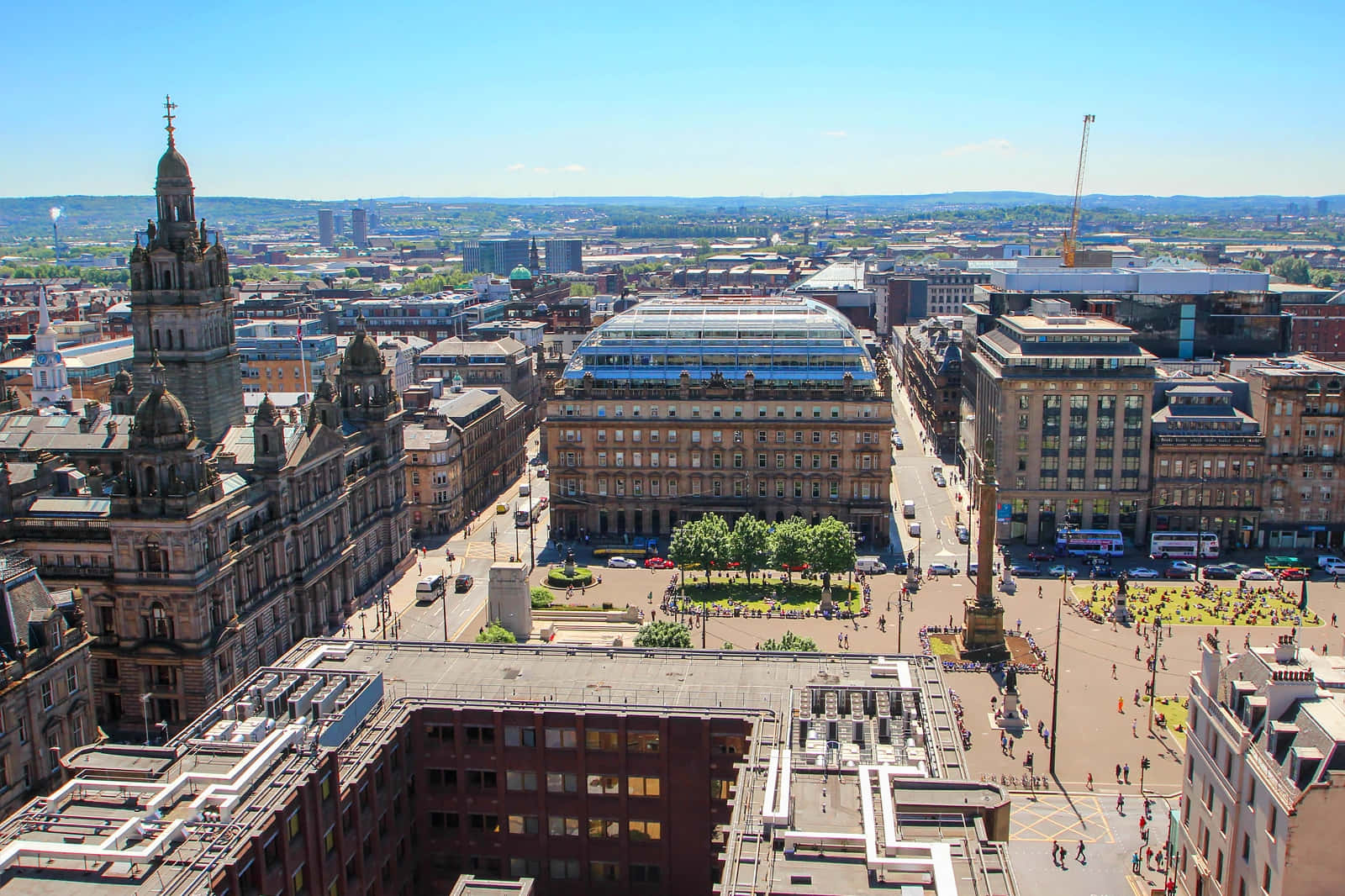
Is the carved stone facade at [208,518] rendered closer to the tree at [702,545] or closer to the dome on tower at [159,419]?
the dome on tower at [159,419]

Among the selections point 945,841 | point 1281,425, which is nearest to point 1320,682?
point 945,841

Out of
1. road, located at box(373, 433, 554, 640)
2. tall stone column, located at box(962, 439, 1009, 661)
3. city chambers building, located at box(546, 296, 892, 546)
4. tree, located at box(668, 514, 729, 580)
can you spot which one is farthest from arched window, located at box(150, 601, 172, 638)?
tall stone column, located at box(962, 439, 1009, 661)

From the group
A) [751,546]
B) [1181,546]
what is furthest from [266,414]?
[1181,546]

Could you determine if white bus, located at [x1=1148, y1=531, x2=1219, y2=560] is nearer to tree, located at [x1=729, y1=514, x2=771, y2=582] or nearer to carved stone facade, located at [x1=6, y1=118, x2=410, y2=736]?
tree, located at [x1=729, y1=514, x2=771, y2=582]

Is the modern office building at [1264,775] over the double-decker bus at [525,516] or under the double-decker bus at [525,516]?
over

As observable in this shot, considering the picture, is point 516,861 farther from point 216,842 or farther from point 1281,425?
point 1281,425

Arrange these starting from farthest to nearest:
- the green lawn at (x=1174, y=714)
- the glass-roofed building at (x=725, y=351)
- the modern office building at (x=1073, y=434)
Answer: the glass-roofed building at (x=725, y=351)
the modern office building at (x=1073, y=434)
the green lawn at (x=1174, y=714)

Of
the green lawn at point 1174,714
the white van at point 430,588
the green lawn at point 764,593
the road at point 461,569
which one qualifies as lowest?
the green lawn at point 1174,714

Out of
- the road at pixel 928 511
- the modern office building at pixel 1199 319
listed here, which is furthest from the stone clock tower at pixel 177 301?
the modern office building at pixel 1199 319
